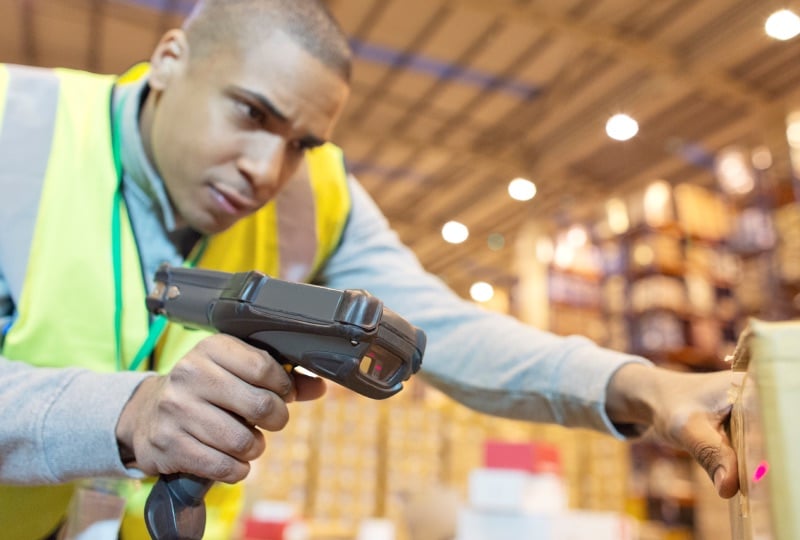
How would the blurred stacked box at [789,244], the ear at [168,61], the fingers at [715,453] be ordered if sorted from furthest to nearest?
the blurred stacked box at [789,244] → the ear at [168,61] → the fingers at [715,453]

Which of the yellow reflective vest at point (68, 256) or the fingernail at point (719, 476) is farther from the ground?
the yellow reflective vest at point (68, 256)

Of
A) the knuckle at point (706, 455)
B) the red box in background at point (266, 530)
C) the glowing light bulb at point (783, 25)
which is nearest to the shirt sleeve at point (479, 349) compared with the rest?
the knuckle at point (706, 455)

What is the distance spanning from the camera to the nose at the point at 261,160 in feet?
3.58

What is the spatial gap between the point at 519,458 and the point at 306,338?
86.0 inches

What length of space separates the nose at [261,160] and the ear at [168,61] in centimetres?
23

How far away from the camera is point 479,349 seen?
3.82ft

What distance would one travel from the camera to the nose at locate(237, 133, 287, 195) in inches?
42.9

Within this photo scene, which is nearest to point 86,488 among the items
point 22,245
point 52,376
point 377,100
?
point 52,376

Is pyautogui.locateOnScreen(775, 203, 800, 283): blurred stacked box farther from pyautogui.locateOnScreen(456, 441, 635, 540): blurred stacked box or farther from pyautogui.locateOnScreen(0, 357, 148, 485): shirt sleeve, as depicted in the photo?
pyautogui.locateOnScreen(0, 357, 148, 485): shirt sleeve

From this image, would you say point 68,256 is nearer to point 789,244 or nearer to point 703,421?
point 703,421

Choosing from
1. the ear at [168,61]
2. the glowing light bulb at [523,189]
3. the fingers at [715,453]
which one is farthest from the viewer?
the glowing light bulb at [523,189]

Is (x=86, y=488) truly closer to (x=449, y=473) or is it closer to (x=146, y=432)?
(x=146, y=432)

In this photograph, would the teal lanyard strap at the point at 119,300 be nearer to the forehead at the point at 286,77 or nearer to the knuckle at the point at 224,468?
the forehead at the point at 286,77

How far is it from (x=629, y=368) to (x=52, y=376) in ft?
2.43
